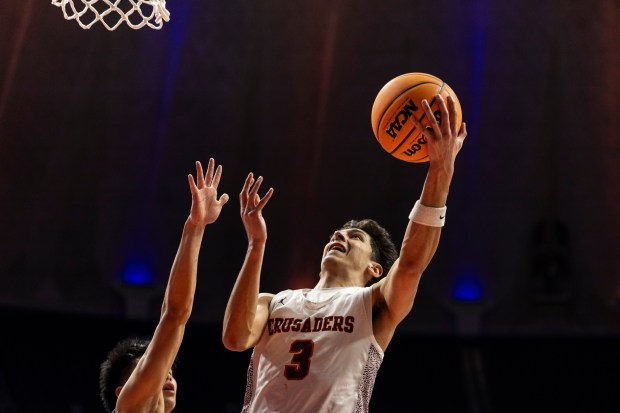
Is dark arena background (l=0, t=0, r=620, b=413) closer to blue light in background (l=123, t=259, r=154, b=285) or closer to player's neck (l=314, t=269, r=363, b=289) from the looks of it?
blue light in background (l=123, t=259, r=154, b=285)

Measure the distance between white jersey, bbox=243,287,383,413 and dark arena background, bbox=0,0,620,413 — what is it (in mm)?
4690

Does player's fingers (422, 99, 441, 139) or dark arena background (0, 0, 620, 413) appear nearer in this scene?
player's fingers (422, 99, 441, 139)

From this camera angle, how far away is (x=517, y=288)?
7.57 m

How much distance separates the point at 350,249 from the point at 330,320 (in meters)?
0.48

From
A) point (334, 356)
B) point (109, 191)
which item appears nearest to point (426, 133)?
point (334, 356)

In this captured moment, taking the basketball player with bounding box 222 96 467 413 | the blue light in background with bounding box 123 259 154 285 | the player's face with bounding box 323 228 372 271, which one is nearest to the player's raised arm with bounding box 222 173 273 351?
the basketball player with bounding box 222 96 467 413

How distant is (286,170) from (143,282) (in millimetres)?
1767

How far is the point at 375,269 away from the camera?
329 centimetres

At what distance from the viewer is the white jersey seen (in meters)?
2.65

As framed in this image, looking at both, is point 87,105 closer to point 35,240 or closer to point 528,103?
point 35,240

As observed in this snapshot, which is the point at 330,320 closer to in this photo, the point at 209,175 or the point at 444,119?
the point at 209,175

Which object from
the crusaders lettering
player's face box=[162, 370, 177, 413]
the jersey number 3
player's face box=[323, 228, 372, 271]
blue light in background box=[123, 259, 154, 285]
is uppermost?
player's face box=[323, 228, 372, 271]

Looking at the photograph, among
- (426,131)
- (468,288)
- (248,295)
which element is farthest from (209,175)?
(468,288)

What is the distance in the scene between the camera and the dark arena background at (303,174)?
7434mm
